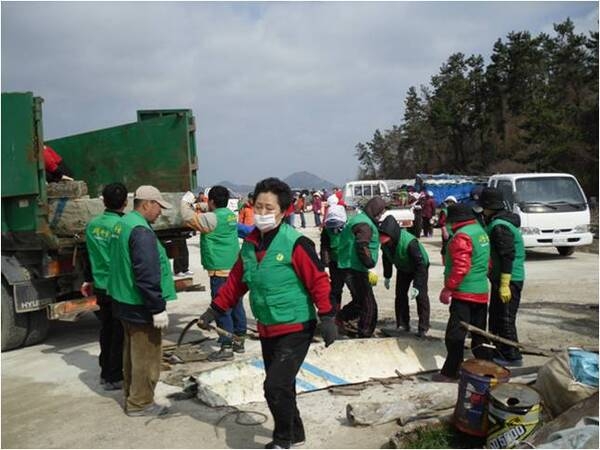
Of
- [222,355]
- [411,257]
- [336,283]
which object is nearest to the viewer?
[222,355]

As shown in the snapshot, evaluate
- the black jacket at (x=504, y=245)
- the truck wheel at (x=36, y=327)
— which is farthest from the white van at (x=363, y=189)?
the black jacket at (x=504, y=245)

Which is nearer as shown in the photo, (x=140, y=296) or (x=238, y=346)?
(x=140, y=296)

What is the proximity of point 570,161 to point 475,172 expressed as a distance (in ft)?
58.9

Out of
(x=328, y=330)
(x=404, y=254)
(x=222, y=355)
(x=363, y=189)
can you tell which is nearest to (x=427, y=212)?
(x=363, y=189)

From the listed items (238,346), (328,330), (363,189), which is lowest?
(238,346)

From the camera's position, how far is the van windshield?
13.2 metres

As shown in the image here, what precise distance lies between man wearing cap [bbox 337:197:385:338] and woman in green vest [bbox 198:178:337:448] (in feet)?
8.97

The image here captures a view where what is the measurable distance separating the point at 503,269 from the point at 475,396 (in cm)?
213

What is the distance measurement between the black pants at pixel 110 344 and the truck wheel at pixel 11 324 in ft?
5.19

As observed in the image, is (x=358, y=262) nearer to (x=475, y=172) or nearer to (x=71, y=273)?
(x=71, y=273)

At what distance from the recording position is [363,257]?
21.1ft

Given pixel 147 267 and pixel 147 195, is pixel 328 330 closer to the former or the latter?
pixel 147 267

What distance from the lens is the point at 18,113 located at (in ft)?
20.1

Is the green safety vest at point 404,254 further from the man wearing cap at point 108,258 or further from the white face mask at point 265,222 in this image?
the white face mask at point 265,222
